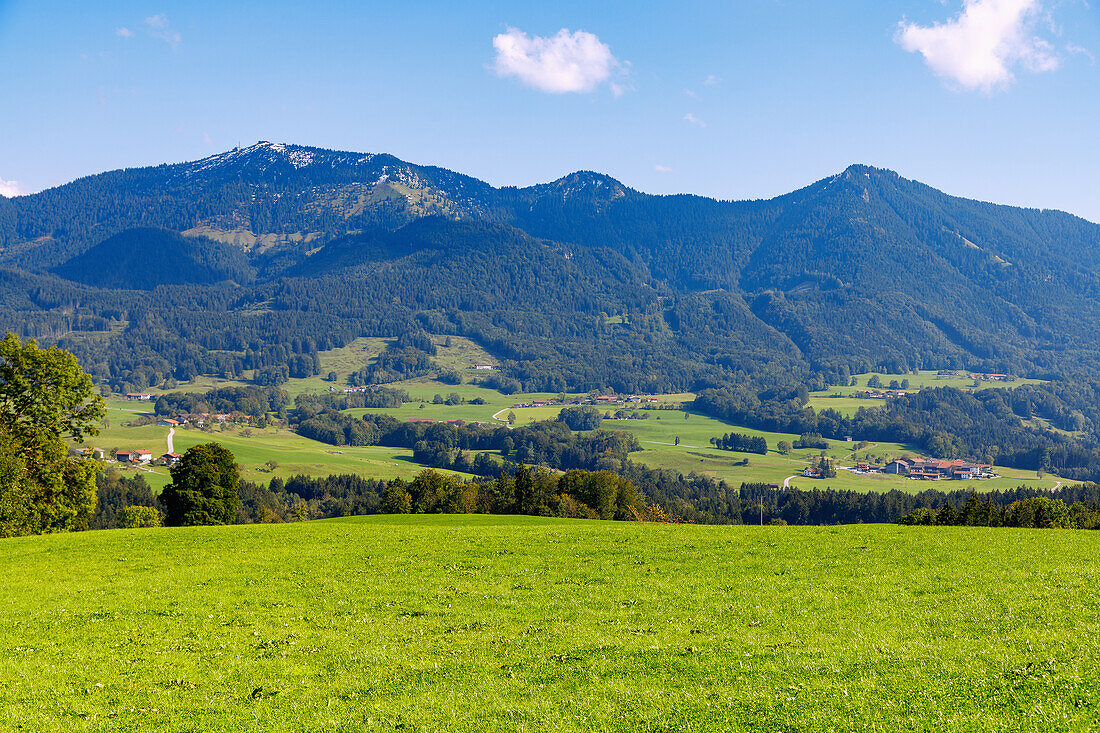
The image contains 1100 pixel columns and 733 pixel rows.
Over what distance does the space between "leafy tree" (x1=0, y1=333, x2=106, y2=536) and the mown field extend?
17121 millimetres

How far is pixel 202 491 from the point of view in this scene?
69062mm

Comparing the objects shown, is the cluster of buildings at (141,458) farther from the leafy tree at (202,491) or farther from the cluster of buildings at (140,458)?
the leafy tree at (202,491)

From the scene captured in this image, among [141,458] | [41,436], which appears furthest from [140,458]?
[41,436]

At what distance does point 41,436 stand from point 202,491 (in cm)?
1659

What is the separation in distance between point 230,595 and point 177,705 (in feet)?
35.1

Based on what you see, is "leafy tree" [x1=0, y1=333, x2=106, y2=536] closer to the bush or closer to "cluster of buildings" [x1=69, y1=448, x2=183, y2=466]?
the bush

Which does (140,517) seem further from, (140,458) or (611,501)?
(140,458)

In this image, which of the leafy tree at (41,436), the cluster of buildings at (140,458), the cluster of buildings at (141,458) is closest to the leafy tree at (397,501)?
the leafy tree at (41,436)

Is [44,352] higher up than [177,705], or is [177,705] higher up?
[44,352]

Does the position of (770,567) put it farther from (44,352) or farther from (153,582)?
(44,352)

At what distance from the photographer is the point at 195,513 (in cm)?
6750

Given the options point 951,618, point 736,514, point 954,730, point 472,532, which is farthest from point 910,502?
point 954,730

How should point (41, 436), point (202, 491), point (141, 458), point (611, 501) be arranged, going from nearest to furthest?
point (41, 436) < point (202, 491) < point (611, 501) < point (141, 458)

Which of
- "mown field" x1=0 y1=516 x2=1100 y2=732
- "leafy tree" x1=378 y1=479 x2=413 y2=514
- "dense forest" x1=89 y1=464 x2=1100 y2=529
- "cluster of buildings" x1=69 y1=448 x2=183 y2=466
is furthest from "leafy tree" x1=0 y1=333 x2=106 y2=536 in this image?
"cluster of buildings" x1=69 y1=448 x2=183 y2=466
